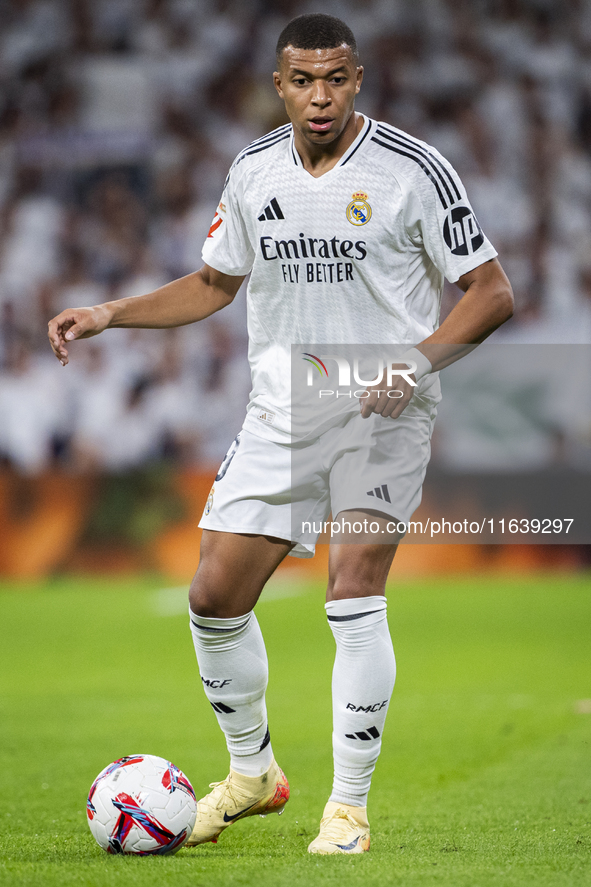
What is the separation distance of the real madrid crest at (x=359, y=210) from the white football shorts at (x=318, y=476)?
57cm

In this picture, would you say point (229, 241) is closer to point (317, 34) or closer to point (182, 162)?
point (317, 34)

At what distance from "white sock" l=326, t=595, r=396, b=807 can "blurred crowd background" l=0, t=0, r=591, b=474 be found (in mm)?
8047

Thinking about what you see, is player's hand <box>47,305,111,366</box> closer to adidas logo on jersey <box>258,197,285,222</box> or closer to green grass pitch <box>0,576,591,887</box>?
adidas logo on jersey <box>258,197,285,222</box>

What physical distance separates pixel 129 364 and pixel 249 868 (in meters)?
9.41

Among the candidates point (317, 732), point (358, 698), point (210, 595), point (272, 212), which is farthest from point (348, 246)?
point (317, 732)

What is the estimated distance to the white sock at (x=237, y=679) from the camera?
139 inches

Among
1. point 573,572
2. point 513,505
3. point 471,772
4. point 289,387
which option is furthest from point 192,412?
point 289,387

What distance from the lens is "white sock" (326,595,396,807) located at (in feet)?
10.7

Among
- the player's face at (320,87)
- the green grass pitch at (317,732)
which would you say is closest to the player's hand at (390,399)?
the player's face at (320,87)

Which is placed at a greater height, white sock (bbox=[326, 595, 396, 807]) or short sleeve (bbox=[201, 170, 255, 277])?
short sleeve (bbox=[201, 170, 255, 277])

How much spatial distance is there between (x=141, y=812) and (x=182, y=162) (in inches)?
441

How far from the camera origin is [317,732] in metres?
5.54

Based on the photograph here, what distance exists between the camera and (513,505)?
35.4ft

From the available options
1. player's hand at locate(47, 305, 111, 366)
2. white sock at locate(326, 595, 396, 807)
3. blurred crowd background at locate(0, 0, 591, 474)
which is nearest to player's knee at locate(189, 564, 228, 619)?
white sock at locate(326, 595, 396, 807)
